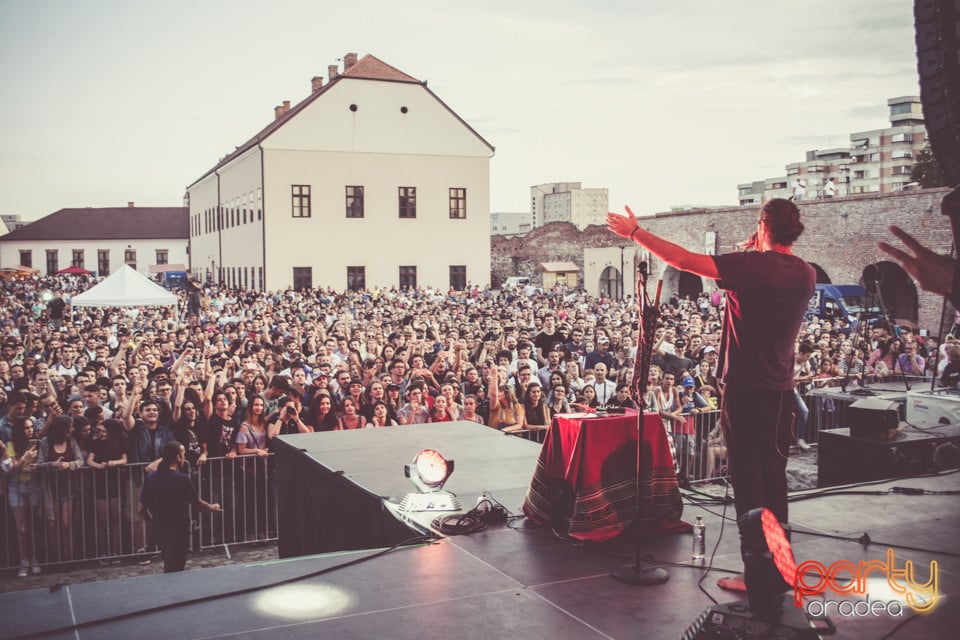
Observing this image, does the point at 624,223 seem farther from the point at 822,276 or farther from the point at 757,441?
the point at 822,276

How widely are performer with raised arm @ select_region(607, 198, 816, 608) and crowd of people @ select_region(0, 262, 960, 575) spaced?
41cm

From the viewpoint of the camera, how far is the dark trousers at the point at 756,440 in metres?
3.46

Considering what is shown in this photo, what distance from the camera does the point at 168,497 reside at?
21.1 feet

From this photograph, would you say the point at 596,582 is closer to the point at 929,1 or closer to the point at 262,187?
the point at 929,1

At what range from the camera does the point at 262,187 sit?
3619 cm

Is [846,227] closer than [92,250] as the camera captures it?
Yes

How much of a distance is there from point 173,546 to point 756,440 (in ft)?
15.8

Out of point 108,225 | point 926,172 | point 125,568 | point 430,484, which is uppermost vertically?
point 926,172

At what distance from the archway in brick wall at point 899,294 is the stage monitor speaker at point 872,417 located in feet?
76.3

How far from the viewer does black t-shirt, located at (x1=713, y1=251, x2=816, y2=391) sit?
130 inches

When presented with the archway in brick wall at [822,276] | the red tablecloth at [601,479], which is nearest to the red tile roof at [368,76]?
the archway in brick wall at [822,276]

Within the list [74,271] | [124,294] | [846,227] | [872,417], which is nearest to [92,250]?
[74,271]

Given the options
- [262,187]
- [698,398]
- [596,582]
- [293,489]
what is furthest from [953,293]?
[262,187]

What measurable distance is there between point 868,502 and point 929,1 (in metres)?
3.41
